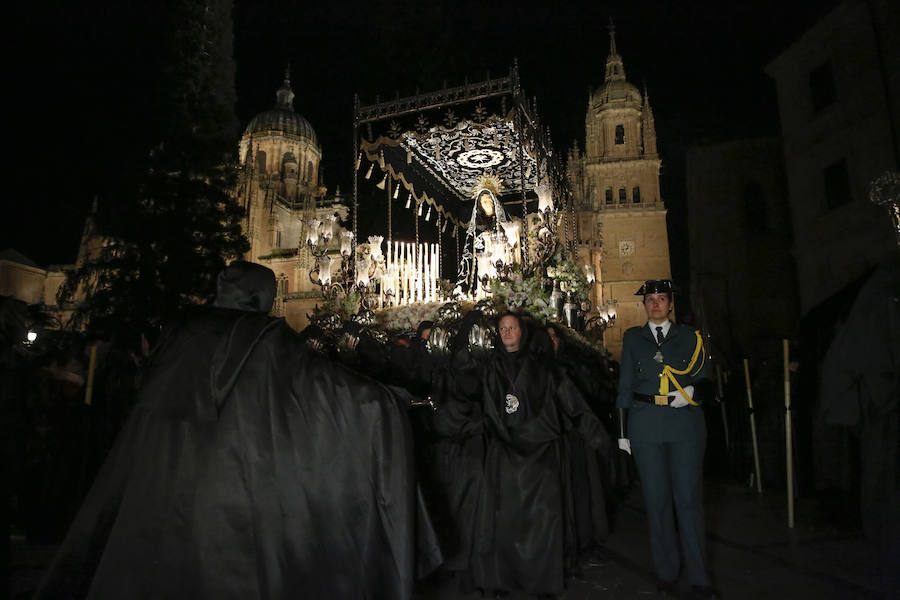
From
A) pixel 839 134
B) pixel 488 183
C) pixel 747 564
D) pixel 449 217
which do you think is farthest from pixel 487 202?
pixel 839 134

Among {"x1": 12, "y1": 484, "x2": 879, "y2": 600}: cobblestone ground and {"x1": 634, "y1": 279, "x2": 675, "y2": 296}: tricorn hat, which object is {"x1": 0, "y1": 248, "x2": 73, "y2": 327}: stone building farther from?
{"x1": 634, "y1": 279, "x2": 675, "y2": 296}: tricorn hat

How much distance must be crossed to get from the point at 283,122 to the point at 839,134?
136 ft

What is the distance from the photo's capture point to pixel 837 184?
49.7 ft

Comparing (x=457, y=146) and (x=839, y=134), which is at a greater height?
(x=839, y=134)

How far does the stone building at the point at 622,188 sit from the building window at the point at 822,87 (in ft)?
69.6

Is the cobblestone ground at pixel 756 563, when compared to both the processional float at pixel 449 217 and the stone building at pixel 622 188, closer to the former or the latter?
the processional float at pixel 449 217

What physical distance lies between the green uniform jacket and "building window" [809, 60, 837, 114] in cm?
1588

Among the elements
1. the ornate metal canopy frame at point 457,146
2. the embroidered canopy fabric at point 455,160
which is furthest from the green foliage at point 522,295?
the embroidered canopy fabric at point 455,160

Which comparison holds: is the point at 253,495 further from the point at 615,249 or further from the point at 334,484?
the point at 615,249

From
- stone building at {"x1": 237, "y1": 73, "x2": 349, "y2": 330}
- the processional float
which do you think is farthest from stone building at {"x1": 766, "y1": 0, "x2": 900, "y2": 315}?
stone building at {"x1": 237, "y1": 73, "x2": 349, "y2": 330}

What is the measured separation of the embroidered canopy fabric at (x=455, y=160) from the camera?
10.8 m

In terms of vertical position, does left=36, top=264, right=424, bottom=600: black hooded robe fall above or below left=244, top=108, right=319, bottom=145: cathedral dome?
below

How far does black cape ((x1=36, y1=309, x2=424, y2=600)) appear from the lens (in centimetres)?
235

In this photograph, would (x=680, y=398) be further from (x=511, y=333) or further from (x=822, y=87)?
(x=822, y=87)
